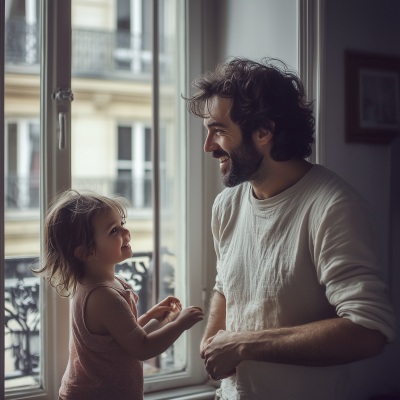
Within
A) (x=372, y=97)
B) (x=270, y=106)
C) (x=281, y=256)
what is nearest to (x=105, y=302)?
(x=281, y=256)

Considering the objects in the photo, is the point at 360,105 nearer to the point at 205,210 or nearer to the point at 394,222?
the point at 394,222

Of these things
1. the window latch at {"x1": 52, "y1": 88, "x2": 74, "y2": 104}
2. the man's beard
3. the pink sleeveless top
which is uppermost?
the window latch at {"x1": 52, "y1": 88, "x2": 74, "y2": 104}

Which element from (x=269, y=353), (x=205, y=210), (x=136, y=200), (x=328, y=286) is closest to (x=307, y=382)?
(x=269, y=353)

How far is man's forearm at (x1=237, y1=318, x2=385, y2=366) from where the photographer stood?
853 millimetres

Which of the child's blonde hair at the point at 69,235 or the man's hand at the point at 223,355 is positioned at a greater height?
the child's blonde hair at the point at 69,235

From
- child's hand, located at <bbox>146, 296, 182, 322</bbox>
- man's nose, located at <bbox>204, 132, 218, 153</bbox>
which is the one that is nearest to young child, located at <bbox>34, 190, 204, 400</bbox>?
child's hand, located at <bbox>146, 296, 182, 322</bbox>

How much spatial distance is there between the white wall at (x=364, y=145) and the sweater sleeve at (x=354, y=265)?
1.63 feet

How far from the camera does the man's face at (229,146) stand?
1147 millimetres

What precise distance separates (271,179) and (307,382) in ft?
1.78

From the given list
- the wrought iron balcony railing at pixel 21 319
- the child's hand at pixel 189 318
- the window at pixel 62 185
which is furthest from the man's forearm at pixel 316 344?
the wrought iron balcony railing at pixel 21 319

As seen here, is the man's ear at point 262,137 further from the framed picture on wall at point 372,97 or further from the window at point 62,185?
the window at point 62,185

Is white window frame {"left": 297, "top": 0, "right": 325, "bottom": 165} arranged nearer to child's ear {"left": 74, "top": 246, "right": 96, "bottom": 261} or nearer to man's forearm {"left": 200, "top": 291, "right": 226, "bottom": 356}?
man's forearm {"left": 200, "top": 291, "right": 226, "bottom": 356}

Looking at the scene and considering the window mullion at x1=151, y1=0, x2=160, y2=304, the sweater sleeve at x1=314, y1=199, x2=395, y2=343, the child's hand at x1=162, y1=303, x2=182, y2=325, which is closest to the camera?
the sweater sleeve at x1=314, y1=199, x2=395, y2=343

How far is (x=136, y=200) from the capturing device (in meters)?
4.72
